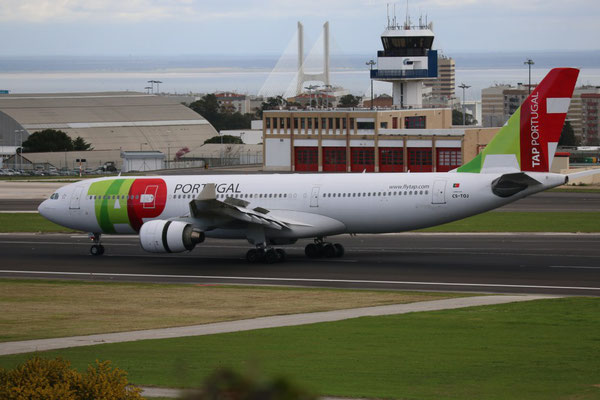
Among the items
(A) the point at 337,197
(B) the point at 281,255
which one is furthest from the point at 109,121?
(A) the point at 337,197

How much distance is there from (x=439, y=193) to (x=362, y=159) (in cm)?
7604

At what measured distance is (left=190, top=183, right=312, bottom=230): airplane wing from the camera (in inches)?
1503

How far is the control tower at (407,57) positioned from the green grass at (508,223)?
60625 mm

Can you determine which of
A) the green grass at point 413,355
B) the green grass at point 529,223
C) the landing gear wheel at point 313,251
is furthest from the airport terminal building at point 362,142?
the green grass at point 413,355

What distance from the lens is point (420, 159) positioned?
358 feet

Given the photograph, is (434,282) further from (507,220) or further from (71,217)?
(507,220)

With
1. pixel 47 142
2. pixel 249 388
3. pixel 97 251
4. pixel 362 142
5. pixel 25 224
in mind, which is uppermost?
pixel 47 142

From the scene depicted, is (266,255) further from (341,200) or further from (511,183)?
(511,183)

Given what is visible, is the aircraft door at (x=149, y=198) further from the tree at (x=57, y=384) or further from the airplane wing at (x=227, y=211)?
the tree at (x=57, y=384)

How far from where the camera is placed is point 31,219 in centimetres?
6197

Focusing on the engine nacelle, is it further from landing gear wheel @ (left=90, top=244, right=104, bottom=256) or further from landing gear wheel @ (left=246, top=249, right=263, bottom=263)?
landing gear wheel @ (left=90, top=244, right=104, bottom=256)

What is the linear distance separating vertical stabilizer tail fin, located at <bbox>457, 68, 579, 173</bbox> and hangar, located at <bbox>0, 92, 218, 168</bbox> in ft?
376

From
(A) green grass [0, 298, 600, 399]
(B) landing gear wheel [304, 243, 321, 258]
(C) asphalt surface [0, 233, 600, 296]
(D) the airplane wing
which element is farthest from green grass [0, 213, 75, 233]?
(A) green grass [0, 298, 600, 399]

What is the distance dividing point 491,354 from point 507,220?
37.3 m
